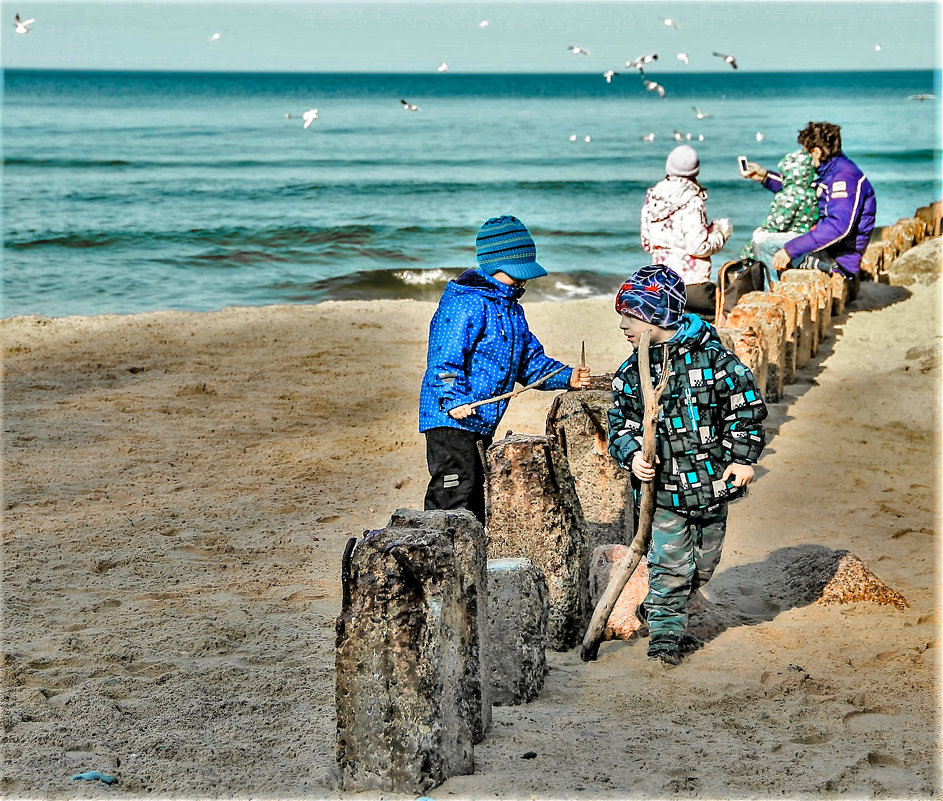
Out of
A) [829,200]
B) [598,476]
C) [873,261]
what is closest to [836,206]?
[829,200]

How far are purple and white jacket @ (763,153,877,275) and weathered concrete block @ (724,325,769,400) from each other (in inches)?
116

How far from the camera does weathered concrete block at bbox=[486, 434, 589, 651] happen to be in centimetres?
433

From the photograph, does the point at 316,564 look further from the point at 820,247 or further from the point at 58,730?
the point at 820,247

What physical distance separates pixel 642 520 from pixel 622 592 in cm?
50

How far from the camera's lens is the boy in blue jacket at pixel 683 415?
410cm

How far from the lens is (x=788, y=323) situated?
8.21 m

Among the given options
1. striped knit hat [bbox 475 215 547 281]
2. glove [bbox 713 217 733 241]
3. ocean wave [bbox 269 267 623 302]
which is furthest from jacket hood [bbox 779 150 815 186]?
striped knit hat [bbox 475 215 547 281]

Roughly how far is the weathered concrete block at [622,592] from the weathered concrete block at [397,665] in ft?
4.74

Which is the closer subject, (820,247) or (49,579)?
(49,579)

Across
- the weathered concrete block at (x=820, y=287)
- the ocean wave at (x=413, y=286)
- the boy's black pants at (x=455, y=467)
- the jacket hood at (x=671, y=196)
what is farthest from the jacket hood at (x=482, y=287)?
the ocean wave at (x=413, y=286)

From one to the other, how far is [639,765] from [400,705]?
769 mm

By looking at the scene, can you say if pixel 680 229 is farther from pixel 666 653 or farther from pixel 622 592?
pixel 666 653

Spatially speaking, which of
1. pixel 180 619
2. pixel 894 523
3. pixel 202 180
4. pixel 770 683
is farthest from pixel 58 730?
pixel 202 180

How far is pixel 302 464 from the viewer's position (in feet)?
23.0
